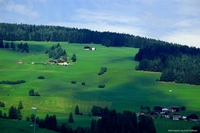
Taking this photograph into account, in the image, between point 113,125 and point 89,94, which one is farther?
point 89,94

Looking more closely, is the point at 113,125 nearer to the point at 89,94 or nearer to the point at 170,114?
the point at 170,114

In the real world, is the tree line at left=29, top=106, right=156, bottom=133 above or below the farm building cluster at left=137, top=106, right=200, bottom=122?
above

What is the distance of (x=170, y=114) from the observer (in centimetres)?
13362

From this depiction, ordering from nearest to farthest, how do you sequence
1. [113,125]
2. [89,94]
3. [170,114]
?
[113,125] → [170,114] → [89,94]

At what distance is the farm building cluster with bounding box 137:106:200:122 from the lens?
126812 millimetres

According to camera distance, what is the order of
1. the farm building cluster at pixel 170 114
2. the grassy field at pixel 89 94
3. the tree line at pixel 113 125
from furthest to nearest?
1. the grassy field at pixel 89 94
2. the farm building cluster at pixel 170 114
3. the tree line at pixel 113 125

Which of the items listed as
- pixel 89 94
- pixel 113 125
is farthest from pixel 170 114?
pixel 113 125

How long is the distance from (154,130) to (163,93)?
2833 inches

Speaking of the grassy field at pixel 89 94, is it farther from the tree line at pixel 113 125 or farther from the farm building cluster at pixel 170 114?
the tree line at pixel 113 125

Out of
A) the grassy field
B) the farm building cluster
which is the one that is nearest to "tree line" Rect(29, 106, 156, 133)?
the grassy field

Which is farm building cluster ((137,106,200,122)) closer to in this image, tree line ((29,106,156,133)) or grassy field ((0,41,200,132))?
grassy field ((0,41,200,132))

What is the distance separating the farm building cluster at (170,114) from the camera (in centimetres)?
12681

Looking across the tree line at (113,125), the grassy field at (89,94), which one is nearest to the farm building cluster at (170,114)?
the grassy field at (89,94)

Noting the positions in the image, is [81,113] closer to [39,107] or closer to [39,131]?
[39,107]
